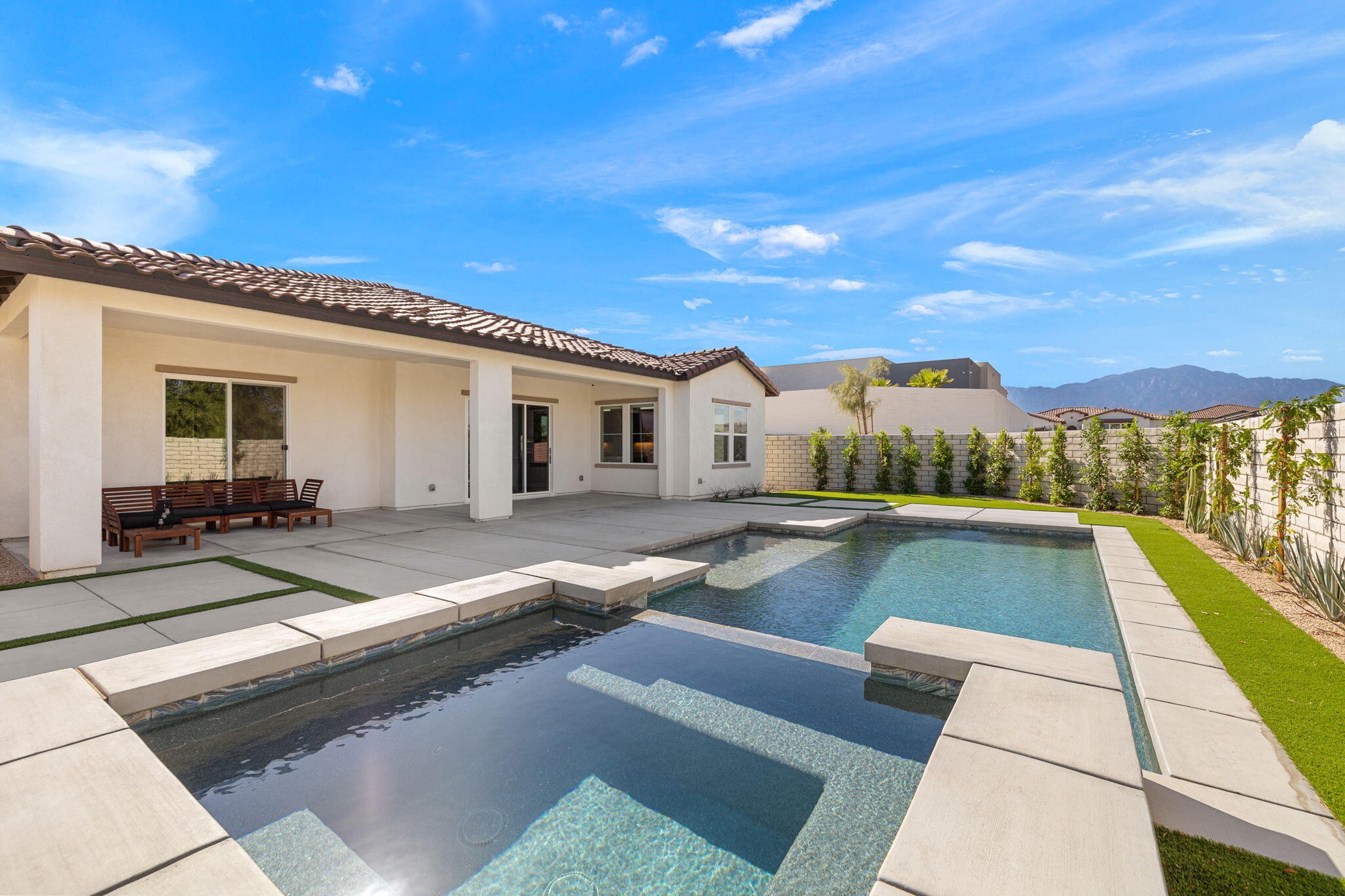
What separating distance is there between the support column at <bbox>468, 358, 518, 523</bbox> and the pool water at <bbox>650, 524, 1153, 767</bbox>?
3.87 m

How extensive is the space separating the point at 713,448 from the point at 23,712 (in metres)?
14.0

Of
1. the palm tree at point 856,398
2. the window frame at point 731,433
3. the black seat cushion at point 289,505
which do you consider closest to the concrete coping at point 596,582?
the black seat cushion at point 289,505

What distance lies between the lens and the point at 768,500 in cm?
1562

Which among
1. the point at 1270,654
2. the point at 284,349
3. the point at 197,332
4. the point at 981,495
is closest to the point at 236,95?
the point at 284,349

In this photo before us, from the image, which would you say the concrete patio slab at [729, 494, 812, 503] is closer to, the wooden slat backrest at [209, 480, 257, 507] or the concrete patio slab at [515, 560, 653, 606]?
the concrete patio slab at [515, 560, 653, 606]

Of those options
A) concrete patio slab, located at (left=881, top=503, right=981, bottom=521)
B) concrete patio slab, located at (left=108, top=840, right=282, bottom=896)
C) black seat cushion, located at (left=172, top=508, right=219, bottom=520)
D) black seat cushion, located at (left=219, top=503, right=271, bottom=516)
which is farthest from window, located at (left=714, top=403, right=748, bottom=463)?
concrete patio slab, located at (left=108, top=840, right=282, bottom=896)

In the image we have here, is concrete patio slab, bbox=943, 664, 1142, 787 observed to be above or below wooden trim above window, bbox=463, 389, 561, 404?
below

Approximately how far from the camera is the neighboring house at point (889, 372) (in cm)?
4125

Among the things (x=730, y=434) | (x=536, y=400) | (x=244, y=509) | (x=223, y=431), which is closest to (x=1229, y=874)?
(x=244, y=509)

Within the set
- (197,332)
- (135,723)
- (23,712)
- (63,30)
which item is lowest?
(135,723)

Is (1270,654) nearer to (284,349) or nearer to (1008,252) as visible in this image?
(284,349)

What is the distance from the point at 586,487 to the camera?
655 inches

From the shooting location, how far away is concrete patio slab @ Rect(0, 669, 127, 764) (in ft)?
8.89

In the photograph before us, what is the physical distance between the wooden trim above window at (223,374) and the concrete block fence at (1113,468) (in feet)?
47.4
